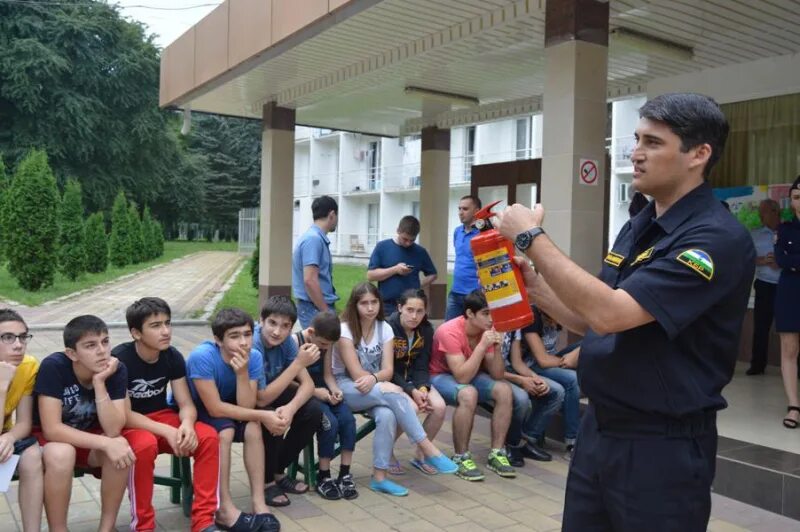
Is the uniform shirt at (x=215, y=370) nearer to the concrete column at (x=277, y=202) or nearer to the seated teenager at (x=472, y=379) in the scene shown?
the seated teenager at (x=472, y=379)

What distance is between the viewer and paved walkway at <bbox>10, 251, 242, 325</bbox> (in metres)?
13.6

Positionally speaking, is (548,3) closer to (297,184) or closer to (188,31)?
(188,31)

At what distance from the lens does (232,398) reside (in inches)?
167

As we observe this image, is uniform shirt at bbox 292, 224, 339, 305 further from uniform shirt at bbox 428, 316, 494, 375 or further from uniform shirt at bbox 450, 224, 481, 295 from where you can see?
uniform shirt at bbox 450, 224, 481, 295

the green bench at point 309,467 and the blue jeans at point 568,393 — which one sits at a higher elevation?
the blue jeans at point 568,393

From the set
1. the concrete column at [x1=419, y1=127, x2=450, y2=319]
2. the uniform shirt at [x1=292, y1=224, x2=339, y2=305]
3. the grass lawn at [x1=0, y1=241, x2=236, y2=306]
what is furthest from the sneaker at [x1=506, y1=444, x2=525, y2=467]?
the grass lawn at [x1=0, y1=241, x2=236, y2=306]

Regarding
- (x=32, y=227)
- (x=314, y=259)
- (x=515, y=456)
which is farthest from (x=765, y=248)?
(x=32, y=227)

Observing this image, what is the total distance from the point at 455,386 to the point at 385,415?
2.28ft

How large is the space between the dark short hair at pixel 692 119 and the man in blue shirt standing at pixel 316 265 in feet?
14.0

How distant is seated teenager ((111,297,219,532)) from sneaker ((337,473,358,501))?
0.90 m

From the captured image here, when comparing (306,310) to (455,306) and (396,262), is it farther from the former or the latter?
(455,306)

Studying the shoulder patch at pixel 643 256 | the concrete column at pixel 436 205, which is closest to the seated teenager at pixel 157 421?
the shoulder patch at pixel 643 256

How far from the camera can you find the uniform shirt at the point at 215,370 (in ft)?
13.4

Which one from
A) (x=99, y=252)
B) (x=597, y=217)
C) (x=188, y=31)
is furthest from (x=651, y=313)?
(x=99, y=252)
